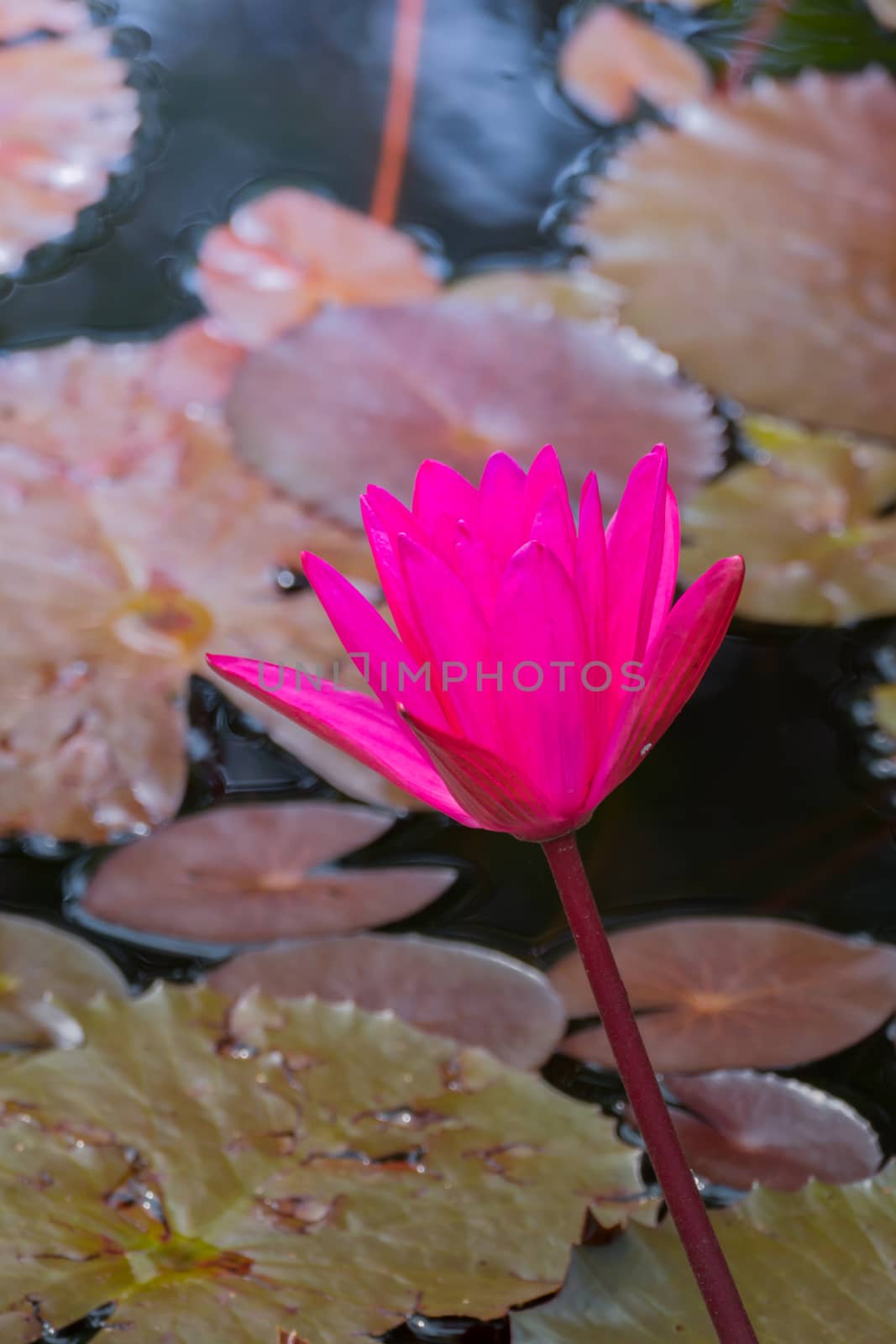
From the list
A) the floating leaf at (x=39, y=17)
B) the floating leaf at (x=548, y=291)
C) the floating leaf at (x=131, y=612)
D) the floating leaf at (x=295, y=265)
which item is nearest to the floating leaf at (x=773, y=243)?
the floating leaf at (x=548, y=291)

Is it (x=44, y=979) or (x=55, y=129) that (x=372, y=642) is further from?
(x=55, y=129)

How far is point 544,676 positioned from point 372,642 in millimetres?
74

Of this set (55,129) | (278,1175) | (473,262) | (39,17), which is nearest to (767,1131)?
(278,1175)

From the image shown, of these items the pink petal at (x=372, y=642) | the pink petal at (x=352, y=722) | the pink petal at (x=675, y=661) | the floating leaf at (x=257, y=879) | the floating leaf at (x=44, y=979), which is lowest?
the floating leaf at (x=44, y=979)

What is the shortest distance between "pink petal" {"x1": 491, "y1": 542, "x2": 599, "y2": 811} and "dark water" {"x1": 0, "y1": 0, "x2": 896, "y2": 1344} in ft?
1.56

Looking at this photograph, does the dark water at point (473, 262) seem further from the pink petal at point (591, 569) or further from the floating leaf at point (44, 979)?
the pink petal at point (591, 569)

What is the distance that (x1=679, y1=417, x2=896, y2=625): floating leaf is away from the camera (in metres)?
1.37

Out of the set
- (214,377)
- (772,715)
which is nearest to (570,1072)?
(772,715)

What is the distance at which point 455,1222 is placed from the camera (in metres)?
0.80

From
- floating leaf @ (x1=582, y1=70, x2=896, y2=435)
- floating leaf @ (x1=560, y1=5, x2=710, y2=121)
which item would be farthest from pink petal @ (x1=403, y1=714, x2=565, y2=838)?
floating leaf @ (x1=560, y1=5, x2=710, y2=121)

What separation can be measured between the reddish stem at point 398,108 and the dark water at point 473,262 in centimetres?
2

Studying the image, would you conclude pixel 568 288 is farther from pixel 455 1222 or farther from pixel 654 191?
pixel 455 1222

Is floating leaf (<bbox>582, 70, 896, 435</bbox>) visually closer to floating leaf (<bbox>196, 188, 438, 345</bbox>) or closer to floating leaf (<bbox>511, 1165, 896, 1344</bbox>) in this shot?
floating leaf (<bbox>196, 188, 438, 345</bbox>)

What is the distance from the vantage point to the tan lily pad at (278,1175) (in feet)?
2.43
